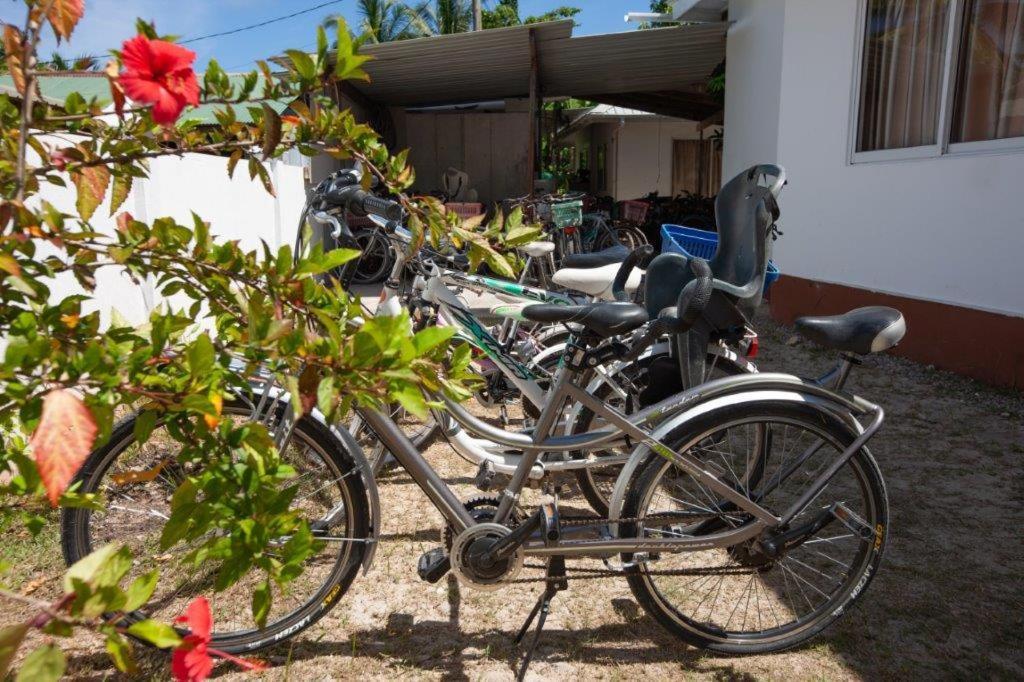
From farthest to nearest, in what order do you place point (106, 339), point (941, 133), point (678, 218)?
1. point (678, 218)
2. point (941, 133)
3. point (106, 339)

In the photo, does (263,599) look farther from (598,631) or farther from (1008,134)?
(1008,134)

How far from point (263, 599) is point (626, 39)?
31.0ft

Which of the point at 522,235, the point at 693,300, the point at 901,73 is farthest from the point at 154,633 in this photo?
the point at 901,73

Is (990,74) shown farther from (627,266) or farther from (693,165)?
(693,165)

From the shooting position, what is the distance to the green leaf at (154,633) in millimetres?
799

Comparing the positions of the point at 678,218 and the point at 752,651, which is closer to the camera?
the point at 752,651

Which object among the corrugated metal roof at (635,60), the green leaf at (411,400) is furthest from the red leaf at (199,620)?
the corrugated metal roof at (635,60)

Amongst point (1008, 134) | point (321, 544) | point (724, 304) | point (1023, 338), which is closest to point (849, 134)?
point (1008, 134)

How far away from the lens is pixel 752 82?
7191mm

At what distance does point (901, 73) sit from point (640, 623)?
455 centimetres

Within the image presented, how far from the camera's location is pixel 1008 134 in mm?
4203

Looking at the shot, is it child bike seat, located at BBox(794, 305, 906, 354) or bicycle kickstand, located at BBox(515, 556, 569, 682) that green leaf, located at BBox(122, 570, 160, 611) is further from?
child bike seat, located at BBox(794, 305, 906, 354)

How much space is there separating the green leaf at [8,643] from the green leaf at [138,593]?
9cm

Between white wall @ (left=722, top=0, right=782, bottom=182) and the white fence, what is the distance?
176 inches
